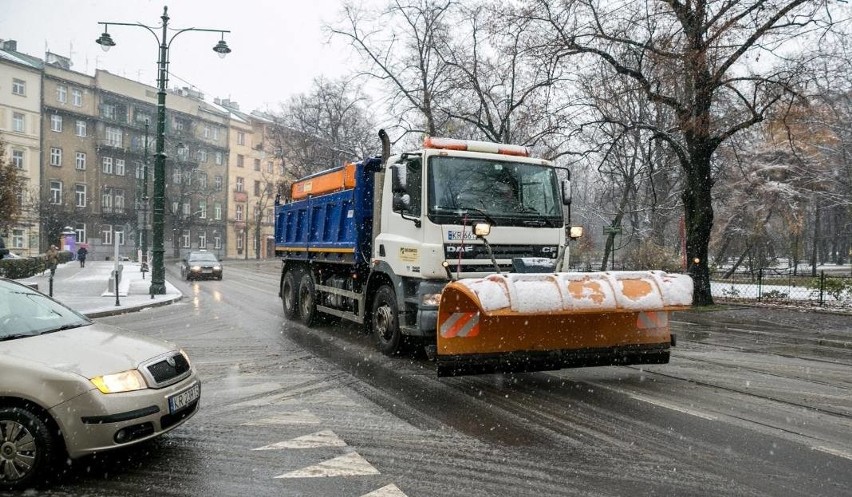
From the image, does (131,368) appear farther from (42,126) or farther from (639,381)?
(42,126)

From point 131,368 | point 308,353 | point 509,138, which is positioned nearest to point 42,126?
point 509,138

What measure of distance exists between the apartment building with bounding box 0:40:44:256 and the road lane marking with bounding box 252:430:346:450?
55228 mm

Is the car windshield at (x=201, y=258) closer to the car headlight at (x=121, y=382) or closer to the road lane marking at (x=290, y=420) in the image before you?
the road lane marking at (x=290, y=420)

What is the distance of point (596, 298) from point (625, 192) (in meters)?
22.8

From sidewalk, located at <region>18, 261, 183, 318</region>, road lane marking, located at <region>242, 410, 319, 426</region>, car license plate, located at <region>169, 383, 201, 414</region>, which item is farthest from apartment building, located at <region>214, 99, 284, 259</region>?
car license plate, located at <region>169, 383, 201, 414</region>

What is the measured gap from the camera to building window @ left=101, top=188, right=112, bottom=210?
212ft

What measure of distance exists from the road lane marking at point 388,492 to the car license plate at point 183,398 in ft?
5.31

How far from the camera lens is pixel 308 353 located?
9562 mm

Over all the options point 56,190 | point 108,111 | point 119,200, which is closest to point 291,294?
point 56,190

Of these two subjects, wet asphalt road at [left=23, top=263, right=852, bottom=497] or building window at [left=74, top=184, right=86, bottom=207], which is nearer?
wet asphalt road at [left=23, top=263, right=852, bottom=497]

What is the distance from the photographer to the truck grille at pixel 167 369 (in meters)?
4.52

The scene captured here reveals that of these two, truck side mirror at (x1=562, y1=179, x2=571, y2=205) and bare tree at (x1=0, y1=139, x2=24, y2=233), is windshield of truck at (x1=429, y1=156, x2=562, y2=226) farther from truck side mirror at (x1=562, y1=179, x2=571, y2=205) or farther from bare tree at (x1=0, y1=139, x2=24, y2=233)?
bare tree at (x1=0, y1=139, x2=24, y2=233)

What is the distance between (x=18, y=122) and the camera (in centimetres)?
5559

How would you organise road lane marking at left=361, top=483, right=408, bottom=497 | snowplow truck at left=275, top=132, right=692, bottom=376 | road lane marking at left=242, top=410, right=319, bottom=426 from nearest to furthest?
1. road lane marking at left=361, top=483, right=408, bottom=497
2. road lane marking at left=242, top=410, right=319, bottom=426
3. snowplow truck at left=275, top=132, right=692, bottom=376
